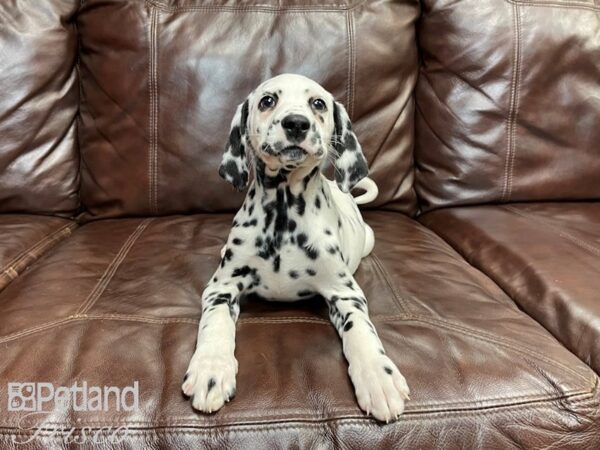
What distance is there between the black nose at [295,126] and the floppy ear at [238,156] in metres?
0.24

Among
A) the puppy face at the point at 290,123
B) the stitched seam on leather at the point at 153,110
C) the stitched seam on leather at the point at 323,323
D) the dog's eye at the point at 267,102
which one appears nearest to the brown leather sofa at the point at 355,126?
the stitched seam on leather at the point at 153,110

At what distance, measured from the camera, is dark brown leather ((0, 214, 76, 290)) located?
158 centimetres

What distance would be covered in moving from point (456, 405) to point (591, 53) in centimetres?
164

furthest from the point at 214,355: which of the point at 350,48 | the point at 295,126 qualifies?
the point at 350,48

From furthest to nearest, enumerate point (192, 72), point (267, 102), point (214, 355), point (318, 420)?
point (192, 72), point (267, 102), point (214, 355), point (318, 420)

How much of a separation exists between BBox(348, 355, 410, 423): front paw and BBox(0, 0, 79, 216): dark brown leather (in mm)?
1416

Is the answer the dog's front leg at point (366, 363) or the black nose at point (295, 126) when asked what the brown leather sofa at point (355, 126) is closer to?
the dog's front leg at point (366, 363)

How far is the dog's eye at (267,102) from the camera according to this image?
138cm

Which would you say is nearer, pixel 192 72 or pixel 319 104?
pixel 319 104

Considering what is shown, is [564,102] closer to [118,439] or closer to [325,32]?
[325,32]

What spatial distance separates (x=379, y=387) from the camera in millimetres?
1044

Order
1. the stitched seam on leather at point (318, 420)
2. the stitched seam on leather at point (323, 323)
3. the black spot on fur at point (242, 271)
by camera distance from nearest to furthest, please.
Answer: the stitched seam on leather at point (318, 420), the stitched seam on leather at point (323, 323), the black spot on fur at point (242, 271)

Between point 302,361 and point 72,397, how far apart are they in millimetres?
454

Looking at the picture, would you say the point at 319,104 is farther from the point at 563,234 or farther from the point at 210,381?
the point at 563,234
